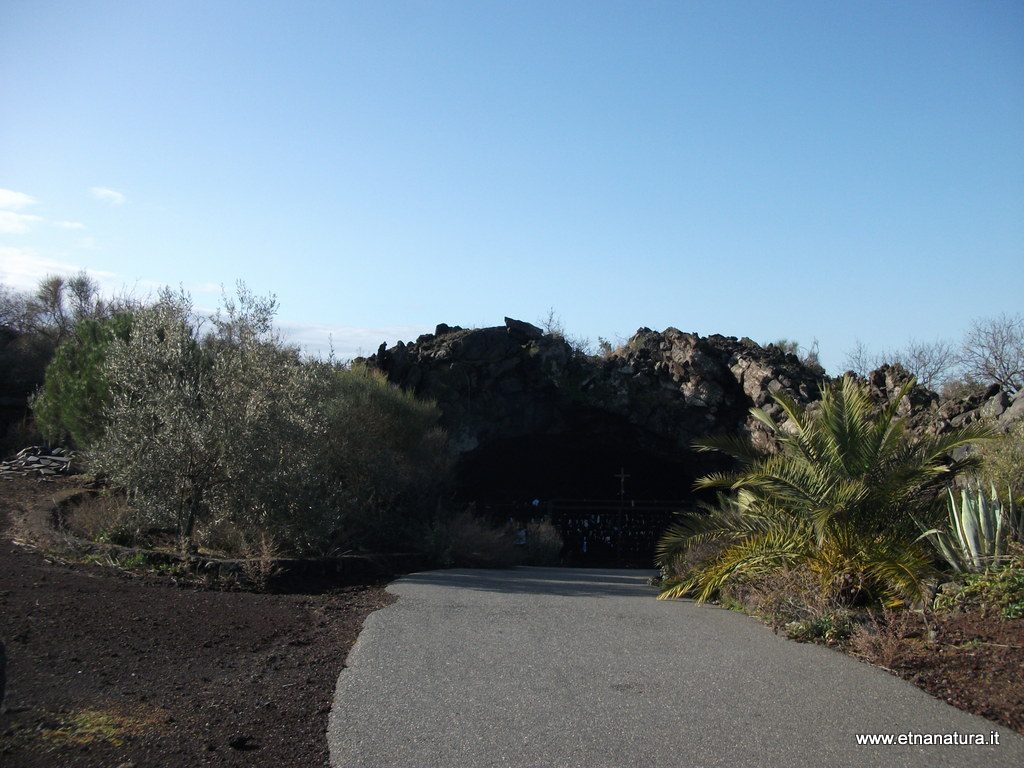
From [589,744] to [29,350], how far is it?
2793 centimetres

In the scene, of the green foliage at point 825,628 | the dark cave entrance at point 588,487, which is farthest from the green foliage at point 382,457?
the green foliage at point 825,628

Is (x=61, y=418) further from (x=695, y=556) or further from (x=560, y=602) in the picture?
(x=695, y=556)

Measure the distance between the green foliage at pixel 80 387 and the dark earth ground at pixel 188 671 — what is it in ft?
24.7

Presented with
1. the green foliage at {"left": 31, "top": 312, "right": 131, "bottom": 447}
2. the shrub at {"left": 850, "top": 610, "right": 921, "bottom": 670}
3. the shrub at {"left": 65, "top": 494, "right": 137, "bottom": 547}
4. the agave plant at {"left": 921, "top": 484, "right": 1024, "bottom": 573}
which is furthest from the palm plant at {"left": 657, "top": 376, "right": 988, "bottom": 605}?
the green foliage at {"left": 31, "top": 312, "right": 131, "bottom": 447}

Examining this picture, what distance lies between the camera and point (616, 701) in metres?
6.04

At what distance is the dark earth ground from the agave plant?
110cm

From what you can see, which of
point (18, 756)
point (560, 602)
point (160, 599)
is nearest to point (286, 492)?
point (160, 599)

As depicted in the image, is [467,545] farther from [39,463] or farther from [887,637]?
[887,637]

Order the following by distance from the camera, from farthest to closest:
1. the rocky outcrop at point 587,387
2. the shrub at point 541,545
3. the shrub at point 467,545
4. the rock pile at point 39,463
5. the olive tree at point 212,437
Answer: the rocky outcrop at point 587,387 → the shrub at point 541,545 → the rock pile at point 39,463 → the shrub at point 467,545 → the olive tree at point 212,437

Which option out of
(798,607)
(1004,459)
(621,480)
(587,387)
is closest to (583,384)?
(587,387)

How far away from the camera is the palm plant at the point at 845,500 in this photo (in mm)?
9203

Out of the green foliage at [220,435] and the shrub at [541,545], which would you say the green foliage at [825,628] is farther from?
the shrub at [541,545]

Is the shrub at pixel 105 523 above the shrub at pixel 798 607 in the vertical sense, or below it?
above

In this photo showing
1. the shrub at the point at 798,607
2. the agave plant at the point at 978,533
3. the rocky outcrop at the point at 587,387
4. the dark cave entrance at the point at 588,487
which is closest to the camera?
the agave plant at the point at 978,533
